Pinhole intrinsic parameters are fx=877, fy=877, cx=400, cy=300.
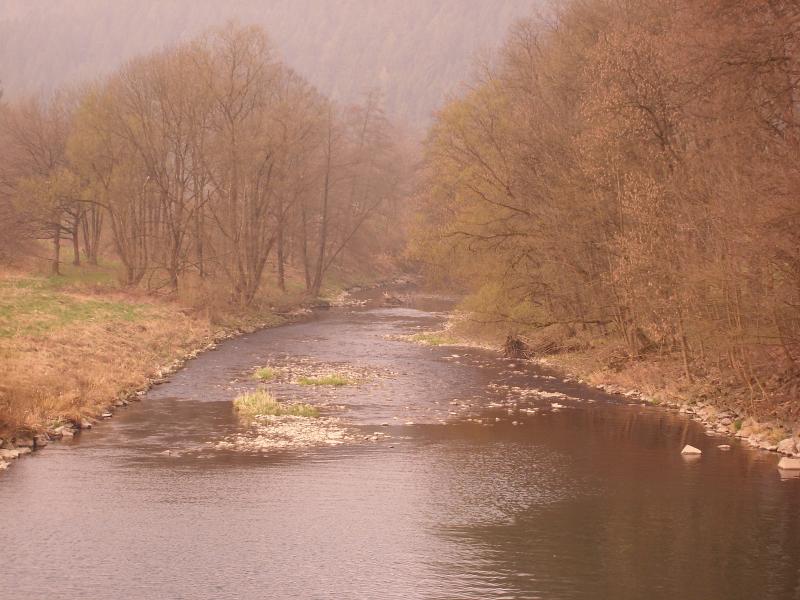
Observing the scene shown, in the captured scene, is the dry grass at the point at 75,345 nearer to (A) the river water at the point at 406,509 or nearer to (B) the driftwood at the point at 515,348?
(A) the river water at the point at 406,509

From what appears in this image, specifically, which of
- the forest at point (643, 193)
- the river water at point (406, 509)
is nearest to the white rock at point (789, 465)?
the river water at point (406, 509)

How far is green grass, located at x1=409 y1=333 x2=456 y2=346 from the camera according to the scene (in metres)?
41.2

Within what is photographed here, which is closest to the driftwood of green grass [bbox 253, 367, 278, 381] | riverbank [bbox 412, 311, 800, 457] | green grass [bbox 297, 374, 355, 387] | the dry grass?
riverbank [bbox 412, 311, 800, 457]

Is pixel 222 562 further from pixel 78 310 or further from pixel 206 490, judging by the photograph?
pixel 78 310

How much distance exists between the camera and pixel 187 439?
67.8 feet

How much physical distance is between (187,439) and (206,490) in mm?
4369

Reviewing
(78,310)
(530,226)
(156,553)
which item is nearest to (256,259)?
(78,310)

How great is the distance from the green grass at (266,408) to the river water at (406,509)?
506 millimetres

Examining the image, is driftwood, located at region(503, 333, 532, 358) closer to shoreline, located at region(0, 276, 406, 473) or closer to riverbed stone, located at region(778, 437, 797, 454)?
shoreline, located at region(0, 276, 406, 473)

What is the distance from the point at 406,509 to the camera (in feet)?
51.2

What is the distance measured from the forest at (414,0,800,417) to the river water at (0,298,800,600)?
320 cm

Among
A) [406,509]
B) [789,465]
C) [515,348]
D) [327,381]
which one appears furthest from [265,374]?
[789,465]

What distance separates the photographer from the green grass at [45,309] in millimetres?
30984

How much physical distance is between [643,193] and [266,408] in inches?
512
